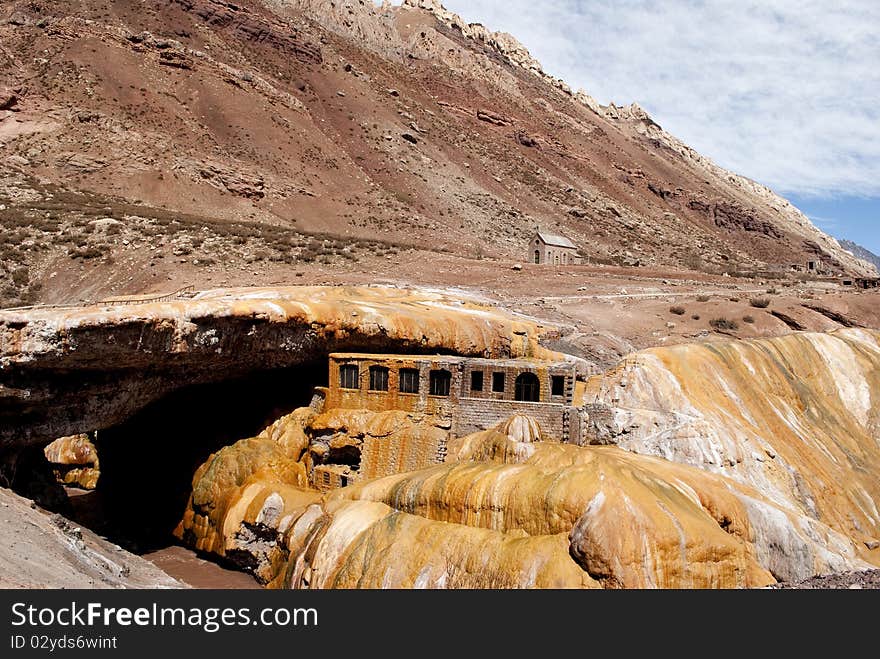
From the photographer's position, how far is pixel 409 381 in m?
A: 22.9

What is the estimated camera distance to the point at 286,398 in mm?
25844

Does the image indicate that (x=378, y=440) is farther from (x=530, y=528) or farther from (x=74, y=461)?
(x=74, y=461)

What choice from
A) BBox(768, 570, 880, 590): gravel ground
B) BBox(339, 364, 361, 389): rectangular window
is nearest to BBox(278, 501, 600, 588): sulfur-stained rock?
BBox(768, 570, 880, 590): gravel ground

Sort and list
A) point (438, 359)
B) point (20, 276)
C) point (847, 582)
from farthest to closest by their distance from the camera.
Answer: point (20, 276) → point (438, 359) → point (847, 582)

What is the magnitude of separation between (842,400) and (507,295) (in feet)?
58.4

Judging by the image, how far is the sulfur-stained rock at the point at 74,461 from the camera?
30748 millimetres

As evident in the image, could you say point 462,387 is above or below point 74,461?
above

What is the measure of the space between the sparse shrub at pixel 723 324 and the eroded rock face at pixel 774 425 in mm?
4302

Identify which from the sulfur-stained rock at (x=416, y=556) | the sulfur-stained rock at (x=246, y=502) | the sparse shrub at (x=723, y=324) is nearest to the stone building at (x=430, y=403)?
the sulfur-stained rock at (x=246, y=502)

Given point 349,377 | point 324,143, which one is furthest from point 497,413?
point 324,143

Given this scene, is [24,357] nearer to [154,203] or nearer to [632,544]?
[632,544]

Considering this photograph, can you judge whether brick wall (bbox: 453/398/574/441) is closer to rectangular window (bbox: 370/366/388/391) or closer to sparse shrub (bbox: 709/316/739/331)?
rectangular window (bbox: 370/366/388/391)

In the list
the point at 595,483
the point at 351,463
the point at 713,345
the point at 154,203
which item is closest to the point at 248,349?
the point at 351,463

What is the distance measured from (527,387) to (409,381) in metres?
4.11
